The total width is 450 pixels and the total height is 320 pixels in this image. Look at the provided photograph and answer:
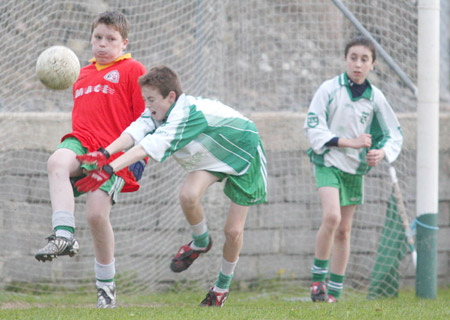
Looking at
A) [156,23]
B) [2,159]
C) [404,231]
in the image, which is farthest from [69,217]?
[404,231]

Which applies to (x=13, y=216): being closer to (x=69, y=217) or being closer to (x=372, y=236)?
(x=69, y=217)

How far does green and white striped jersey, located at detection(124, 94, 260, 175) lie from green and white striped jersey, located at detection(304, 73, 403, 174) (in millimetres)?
805

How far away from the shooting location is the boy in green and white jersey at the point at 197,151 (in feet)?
13.3

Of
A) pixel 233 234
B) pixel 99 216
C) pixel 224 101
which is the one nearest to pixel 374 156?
pixel 233 234

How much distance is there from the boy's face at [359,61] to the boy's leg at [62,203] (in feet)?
7.63

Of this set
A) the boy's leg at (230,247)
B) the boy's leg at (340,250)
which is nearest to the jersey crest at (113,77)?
the boy's leg at (230,247)

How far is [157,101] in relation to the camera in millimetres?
4246

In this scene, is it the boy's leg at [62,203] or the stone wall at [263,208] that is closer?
the boy's leg at [62,203]

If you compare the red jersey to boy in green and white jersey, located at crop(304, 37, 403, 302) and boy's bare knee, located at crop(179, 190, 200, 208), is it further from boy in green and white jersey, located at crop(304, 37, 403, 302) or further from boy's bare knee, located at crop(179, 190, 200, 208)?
boy in green and white jersey, located at crop(304, 37, 403, 302)

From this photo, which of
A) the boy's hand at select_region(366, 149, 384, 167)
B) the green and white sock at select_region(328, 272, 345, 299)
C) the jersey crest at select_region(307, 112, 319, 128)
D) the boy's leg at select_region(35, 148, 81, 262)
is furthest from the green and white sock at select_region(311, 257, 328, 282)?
the boy's leg at select_region(35, 148, 81, 262)

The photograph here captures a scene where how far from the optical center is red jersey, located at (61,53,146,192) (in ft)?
14.6

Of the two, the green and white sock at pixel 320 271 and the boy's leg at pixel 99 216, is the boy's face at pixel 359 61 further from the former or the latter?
the boy's leg at pixel 99 216

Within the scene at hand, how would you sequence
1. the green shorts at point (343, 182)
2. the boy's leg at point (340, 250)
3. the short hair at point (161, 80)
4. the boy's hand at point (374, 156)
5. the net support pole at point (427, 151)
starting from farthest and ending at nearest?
the net support pole at point (427, 151), the boy's leg at point (340, 250), the green shorts at point (343, 182), the boy's hand at point (374, 156), the short hair at point (161, 80)

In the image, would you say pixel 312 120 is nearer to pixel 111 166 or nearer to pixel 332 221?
pixel 332 221
